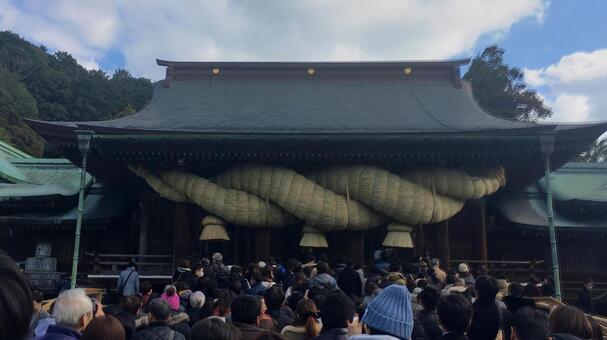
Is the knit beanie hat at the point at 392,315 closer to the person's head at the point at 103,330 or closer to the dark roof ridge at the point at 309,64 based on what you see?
the person's head at the point at 103,330

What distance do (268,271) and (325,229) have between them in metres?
5.07

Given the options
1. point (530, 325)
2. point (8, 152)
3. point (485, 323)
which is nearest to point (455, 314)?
point (530, 325)

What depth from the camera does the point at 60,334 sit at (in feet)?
8.83

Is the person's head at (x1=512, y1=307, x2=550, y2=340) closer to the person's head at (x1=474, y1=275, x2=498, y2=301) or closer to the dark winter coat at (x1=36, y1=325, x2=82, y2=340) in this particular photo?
the person's head at (x1=474, y1=275, x2=498, y2=301)

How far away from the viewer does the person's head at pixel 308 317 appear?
13.0 feet

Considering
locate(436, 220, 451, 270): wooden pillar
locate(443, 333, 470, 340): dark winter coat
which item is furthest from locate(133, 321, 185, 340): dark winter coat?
locate(436, 220, 451, 270): wooden pillar

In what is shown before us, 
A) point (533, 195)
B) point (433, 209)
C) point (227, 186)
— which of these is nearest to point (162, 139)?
point (227, 186)

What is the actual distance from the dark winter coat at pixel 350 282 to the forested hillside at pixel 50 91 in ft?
109

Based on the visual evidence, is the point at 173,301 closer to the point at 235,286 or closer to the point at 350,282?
the point at 235,286

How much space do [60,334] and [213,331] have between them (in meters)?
0.82

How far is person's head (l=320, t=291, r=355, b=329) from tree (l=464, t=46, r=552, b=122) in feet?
122

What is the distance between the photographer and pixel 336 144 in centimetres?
1110

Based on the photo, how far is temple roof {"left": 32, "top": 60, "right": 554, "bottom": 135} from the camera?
45.9 ft

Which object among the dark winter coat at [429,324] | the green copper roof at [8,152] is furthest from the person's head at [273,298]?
the green copper roof at [8,152]
